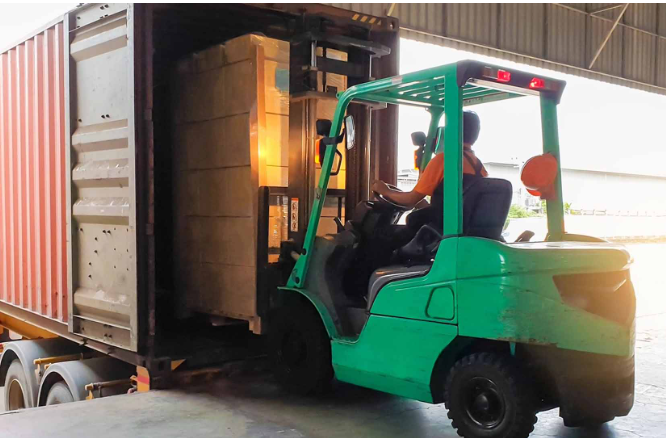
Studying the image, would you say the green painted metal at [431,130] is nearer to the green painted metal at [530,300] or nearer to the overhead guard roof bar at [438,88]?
the overhead guard roof bar at [438,88]

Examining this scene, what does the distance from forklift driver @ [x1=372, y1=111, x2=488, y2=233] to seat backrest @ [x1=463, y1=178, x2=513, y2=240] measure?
10cm

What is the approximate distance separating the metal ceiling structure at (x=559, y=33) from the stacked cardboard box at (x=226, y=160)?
17.6ft

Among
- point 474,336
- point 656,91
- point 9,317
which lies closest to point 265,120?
point 474,336

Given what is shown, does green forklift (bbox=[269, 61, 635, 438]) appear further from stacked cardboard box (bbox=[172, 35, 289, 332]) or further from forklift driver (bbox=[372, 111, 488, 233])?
stacked cardboard box (bbox=[172, 35, 289, 332])

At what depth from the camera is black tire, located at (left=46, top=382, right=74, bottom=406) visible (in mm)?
4445

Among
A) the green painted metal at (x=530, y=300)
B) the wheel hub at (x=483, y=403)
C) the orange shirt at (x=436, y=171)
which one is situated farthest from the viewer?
the orange shirt at (x=436, y=171)

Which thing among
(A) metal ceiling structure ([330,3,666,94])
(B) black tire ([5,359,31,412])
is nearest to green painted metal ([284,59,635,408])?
(B) black tire ([5,359,31,412])

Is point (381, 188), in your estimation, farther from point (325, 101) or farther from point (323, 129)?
point (325, 101)

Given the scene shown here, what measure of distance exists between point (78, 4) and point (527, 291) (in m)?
3.77

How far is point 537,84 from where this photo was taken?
135 inches

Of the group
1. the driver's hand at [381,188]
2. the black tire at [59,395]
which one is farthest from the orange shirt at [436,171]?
the black tire at [59,395]

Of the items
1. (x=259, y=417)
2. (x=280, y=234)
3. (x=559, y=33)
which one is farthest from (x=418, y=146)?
(x=559, y=33)

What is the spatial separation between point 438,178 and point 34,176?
3.72 metres

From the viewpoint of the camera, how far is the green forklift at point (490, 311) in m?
2.87
